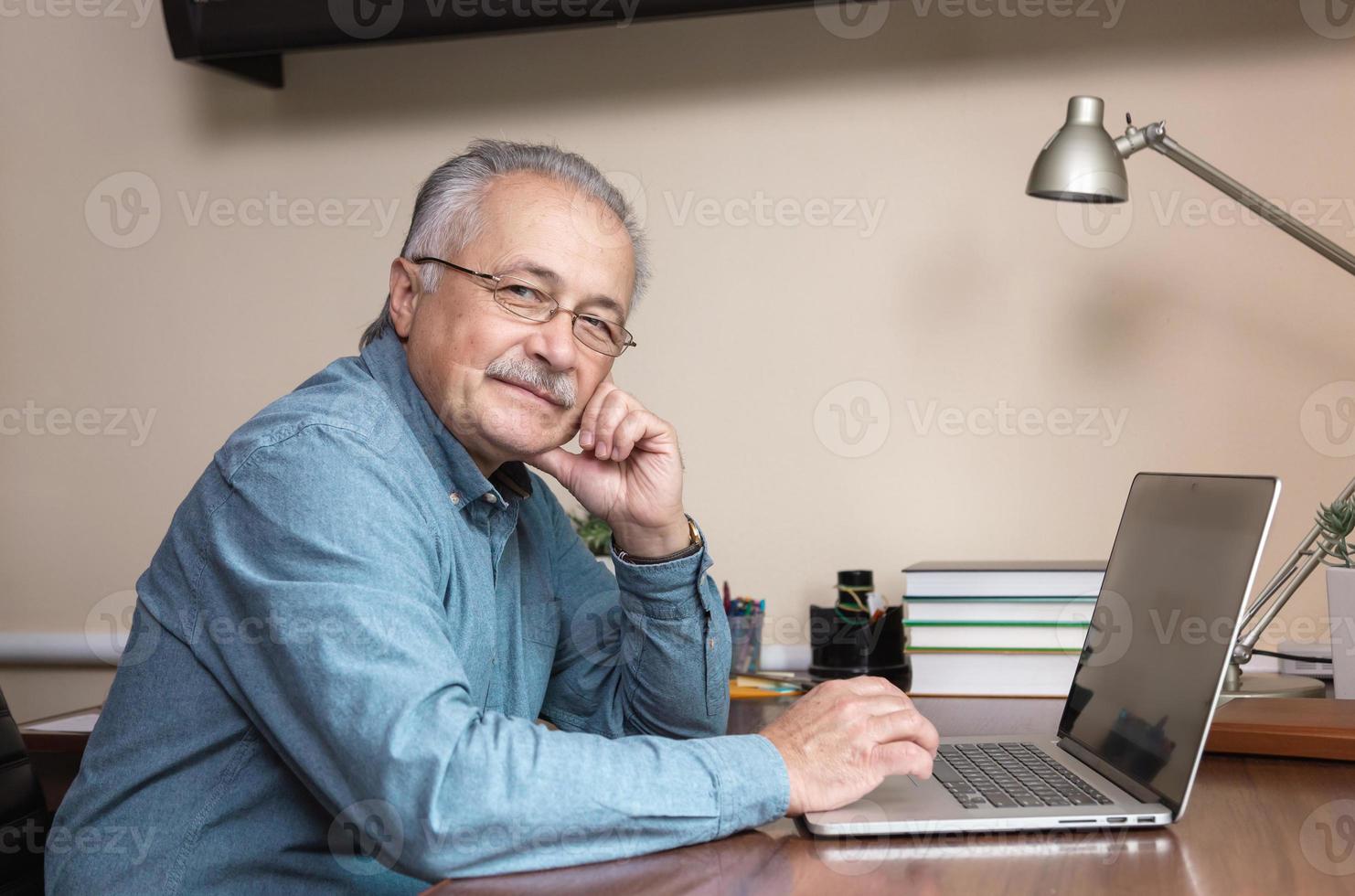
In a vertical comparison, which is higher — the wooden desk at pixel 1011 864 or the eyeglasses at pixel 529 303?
the eyeglasses at pixel 529 303

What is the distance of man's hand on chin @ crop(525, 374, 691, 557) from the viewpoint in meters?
1.29

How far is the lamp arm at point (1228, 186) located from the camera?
1.59 meters

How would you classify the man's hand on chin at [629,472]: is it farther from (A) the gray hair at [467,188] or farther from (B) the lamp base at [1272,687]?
(B) the lamp base at [1272,687]

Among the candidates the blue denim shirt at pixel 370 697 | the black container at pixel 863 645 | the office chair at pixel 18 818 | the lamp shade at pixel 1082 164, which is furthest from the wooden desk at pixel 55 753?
the lamp shade at pixel 1082 164

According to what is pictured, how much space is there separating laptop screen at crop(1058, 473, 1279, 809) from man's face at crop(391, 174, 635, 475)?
582 millimetres

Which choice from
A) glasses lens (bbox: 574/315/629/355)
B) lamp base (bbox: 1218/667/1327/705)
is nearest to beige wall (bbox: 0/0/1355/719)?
lamp base (bbox: 1218/667/1327/705)

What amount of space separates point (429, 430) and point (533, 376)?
0.40 feet

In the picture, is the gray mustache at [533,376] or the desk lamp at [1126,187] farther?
the desk lamp at [1126,187]

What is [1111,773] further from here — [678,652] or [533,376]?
[533,376]

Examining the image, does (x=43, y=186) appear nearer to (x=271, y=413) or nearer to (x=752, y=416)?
(x=752, y=416)

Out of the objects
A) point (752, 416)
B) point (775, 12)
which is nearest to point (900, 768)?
point (752, 416)

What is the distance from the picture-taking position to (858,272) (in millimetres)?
1979

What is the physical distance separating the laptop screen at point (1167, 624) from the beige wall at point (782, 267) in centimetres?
72

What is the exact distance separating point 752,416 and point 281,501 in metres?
1.17
